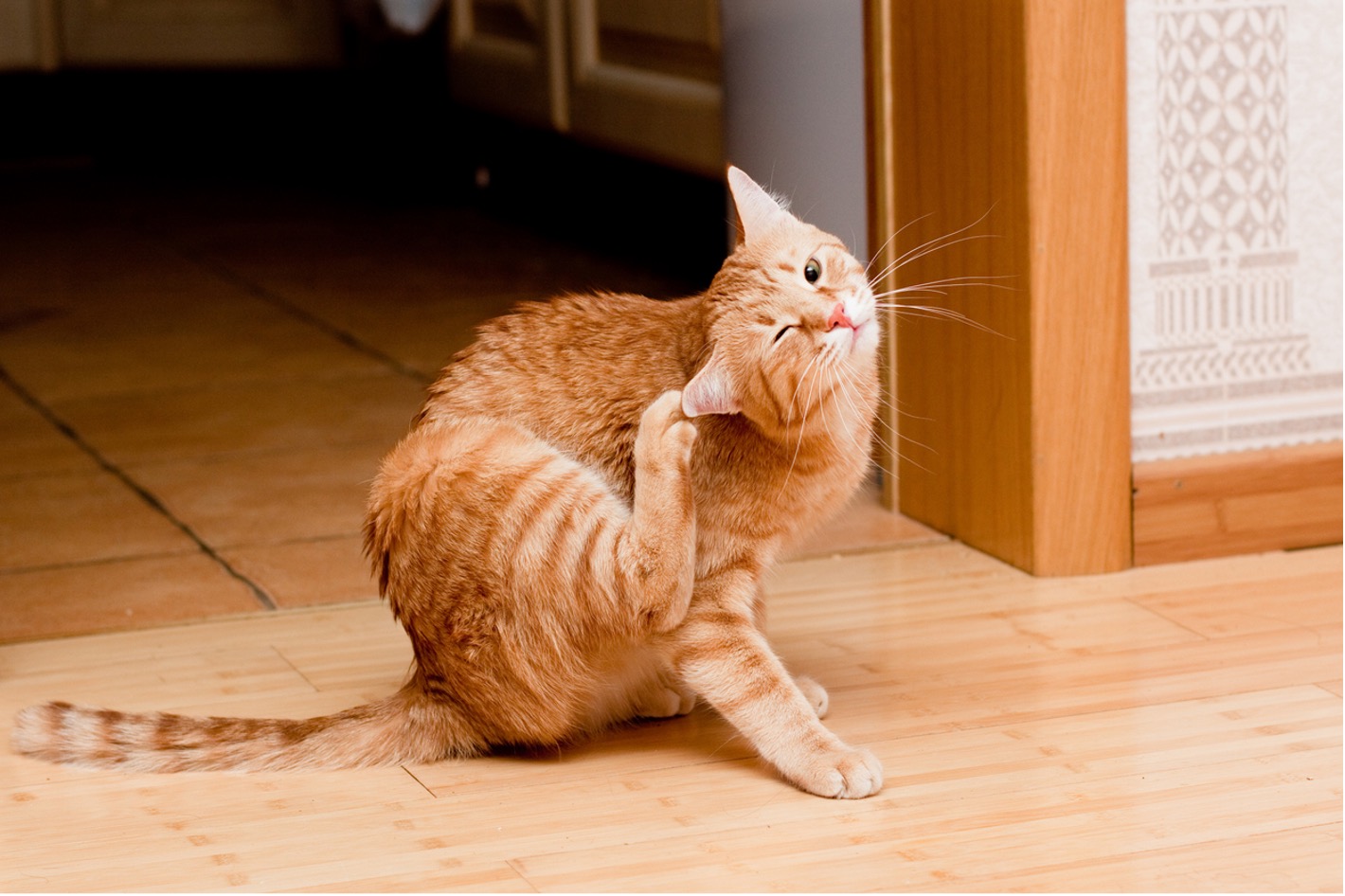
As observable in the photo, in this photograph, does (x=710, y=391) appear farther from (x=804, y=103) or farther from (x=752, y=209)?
(x=804, y=103)

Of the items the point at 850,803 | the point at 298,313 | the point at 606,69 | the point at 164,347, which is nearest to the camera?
the point at 850,803

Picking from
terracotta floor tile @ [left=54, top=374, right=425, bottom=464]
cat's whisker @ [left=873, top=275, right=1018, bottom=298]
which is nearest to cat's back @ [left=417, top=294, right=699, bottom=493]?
cat's whisker @ [left=873, top=275, right=1018, bottom=298]

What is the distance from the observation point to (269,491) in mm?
2469

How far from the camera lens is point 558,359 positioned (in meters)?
1.60

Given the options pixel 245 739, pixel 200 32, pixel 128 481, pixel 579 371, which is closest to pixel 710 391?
pixel 579 371

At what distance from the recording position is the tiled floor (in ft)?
7.03

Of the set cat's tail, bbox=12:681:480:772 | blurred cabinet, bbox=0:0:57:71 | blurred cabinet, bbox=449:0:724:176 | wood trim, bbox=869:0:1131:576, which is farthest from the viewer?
blurred cabinet, bbox=0:0:57:71

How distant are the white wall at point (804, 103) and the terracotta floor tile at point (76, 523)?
99cm

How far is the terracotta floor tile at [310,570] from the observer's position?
2037mm

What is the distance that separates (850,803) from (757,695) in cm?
12

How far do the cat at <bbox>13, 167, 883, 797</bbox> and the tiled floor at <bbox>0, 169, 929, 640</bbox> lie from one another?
1.64ft

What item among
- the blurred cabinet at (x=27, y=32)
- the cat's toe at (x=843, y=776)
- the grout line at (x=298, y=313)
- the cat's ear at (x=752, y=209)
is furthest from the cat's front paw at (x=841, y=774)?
the blurred cabinet at (x=27, y=32)

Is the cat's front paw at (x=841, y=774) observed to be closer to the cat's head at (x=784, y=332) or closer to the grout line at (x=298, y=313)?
the cat's head at (x=784, y=332)

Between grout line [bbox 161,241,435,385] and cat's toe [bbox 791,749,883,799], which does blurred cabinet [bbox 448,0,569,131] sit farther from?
cat's toe [bbox 791,749,883,799]
